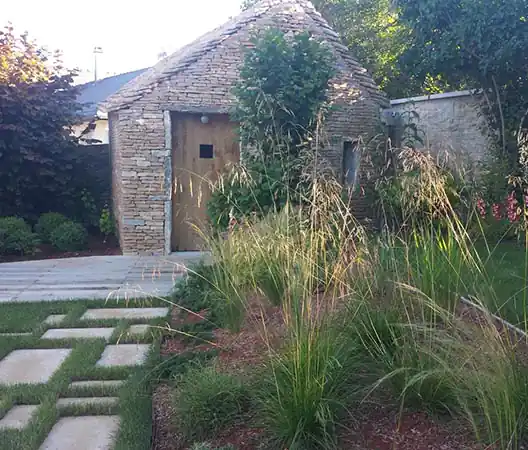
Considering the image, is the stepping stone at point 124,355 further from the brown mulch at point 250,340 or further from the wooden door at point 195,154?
the wooden door at point 195,154

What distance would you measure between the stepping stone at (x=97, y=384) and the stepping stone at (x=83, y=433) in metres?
0.35

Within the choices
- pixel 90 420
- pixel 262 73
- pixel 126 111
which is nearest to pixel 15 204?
pixel 126 111

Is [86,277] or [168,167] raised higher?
[168,167]

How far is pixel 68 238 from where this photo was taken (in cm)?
862

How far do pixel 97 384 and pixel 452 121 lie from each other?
22.1ft

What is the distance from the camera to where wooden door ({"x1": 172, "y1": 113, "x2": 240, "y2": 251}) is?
8.16 meters

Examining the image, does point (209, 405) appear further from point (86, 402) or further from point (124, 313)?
point (124, 313)

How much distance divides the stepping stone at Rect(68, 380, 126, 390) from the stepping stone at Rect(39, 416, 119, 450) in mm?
352

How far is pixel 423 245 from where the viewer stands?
3.31 meters

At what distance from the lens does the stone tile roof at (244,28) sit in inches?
310

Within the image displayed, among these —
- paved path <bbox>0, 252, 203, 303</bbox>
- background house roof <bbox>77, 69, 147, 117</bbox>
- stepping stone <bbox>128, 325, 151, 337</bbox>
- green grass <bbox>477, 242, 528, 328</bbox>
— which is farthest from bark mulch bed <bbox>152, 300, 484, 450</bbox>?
background house roof <bbox>77, 69, 147, 117</bbox>

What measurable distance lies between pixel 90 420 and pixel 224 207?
372cm

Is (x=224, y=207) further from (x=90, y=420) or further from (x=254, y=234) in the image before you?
(x=90, y=420)

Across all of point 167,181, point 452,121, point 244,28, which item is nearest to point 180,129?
point 167,181
